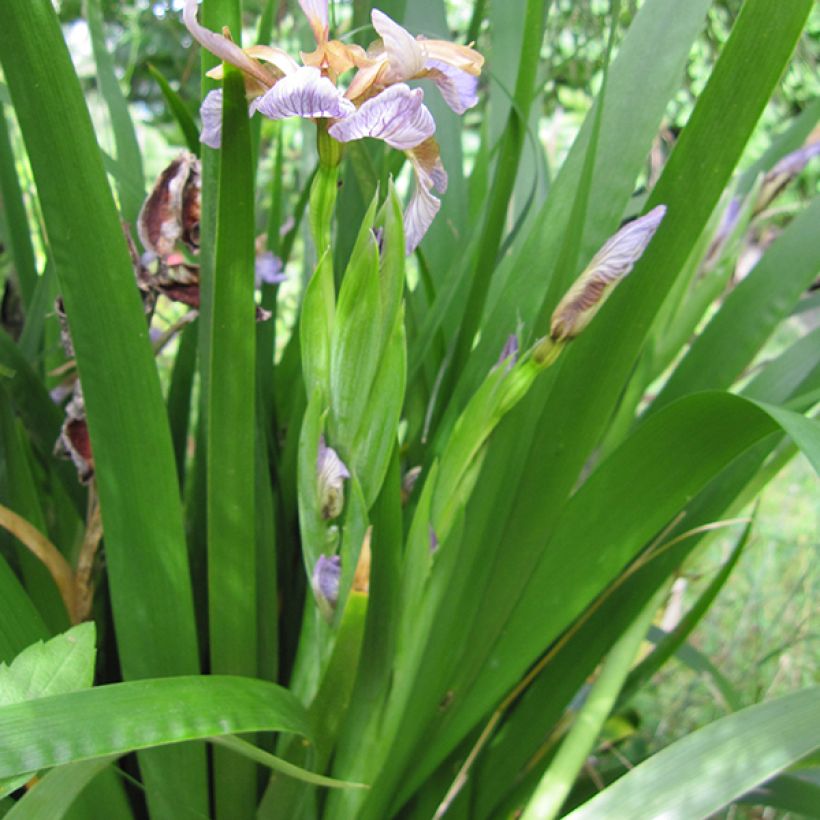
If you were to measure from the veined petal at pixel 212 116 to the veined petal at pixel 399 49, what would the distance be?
0.09 metres

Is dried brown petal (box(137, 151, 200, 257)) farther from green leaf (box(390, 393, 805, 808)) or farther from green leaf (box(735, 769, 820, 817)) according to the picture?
green leaf (box(735, 769, 820, 817))

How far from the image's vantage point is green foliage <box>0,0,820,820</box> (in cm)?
44

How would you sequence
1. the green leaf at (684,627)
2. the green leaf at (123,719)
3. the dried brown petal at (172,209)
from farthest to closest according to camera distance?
the green leaf at (684,627)
the dried brown petal at (172,209)
the green leaf at (123,719)

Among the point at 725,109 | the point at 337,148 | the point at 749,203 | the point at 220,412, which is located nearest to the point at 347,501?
the point at 220,412

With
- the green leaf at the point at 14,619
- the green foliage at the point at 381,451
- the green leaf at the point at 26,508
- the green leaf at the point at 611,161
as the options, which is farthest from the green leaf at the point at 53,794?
the green leaf at the point at 611,161

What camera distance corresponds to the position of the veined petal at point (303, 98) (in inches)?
15.8

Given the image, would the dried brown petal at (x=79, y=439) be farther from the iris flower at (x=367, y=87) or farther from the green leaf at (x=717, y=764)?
the green leaf at (x=717, y=764)

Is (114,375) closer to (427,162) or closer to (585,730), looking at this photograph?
(427,162)

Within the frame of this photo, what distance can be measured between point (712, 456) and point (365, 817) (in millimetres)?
307

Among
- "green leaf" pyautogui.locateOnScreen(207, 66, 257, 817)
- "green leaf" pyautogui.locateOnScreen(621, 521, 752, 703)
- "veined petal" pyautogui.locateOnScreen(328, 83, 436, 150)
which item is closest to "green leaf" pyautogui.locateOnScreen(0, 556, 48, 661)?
"green leaf" pyautogui.locateOnScreen(207, 66, 257, 817)

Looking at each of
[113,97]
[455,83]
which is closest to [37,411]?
[113,97]

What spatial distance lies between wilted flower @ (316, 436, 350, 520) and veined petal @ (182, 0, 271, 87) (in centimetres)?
19

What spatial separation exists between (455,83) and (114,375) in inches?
Result: 9.4

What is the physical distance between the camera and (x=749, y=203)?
0.80 meters
